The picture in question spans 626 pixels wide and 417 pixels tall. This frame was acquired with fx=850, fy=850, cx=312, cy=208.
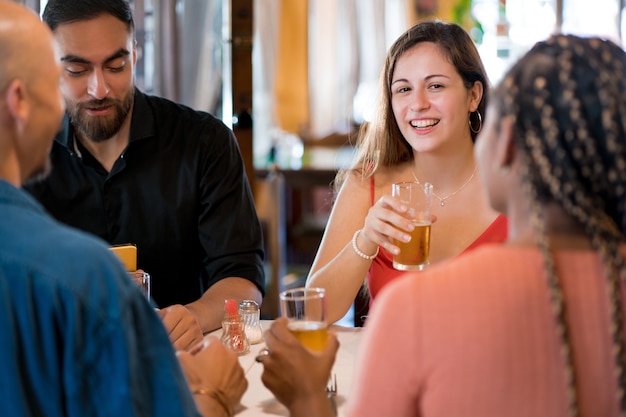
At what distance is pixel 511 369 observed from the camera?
105cm

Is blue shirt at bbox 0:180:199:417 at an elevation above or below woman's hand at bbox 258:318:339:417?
above

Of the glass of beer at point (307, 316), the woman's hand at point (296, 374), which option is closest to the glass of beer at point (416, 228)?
the glass of beer at point (307, 316)

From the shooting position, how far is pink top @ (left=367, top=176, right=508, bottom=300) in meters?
2.38

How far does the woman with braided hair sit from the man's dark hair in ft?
5.30

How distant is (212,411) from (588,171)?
77cm

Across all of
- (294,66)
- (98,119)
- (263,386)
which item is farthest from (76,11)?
(294,66)

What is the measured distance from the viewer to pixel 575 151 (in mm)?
1024

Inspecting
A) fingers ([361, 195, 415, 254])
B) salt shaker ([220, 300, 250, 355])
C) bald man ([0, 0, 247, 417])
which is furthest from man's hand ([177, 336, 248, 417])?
fingers ([361, 195, 415, 254])

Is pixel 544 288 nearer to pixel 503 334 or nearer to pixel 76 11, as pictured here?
pixel 503 334

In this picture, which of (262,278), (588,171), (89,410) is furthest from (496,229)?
(89,410)

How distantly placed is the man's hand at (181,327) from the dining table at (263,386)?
0.41 feet

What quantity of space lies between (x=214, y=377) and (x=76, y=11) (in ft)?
4.42

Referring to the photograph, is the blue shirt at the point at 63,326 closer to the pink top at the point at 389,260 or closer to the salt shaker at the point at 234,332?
the salt shaker at the point at 234,332

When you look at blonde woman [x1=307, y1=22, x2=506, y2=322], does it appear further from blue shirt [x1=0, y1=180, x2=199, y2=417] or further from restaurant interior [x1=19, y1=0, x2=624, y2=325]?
blue shirt [x1=0, y1=180, x2=199, y2=417]
